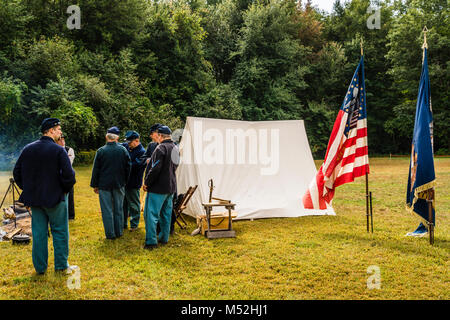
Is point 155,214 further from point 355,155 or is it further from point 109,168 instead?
point 355,155

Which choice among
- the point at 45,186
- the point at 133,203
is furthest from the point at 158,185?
the point at 45,186

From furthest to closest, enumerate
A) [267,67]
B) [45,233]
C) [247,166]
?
[267,67], [247,166], [45,233]

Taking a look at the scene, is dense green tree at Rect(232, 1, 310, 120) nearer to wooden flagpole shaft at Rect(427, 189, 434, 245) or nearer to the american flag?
the american flag

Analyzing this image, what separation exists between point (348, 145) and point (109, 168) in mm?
4296

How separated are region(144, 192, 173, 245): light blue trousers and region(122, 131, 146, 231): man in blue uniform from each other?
3.54ft

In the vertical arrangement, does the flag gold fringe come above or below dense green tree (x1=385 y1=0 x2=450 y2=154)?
below

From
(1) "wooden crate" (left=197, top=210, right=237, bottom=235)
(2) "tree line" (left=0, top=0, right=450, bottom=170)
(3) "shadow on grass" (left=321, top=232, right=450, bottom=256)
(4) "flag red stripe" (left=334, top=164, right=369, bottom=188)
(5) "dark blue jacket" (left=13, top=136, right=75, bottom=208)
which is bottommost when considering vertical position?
(3) "shadow on grass" (left=321, top=232, right=450, bottom=256)

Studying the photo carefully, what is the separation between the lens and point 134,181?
7059mm

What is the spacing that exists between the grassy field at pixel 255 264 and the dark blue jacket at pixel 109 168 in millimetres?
973

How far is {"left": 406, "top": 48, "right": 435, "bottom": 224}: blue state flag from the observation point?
6039mm

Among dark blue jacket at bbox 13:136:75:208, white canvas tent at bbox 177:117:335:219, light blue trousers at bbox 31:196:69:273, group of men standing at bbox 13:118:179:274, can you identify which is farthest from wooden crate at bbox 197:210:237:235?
dark blue jacket at bbox 13:136:75:208

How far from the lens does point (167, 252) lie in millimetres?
5758

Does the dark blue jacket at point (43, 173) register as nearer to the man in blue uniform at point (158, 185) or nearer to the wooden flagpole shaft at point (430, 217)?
the man in blue uniform at point (158, 185)

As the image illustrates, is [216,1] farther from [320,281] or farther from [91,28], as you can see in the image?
[320,281]
